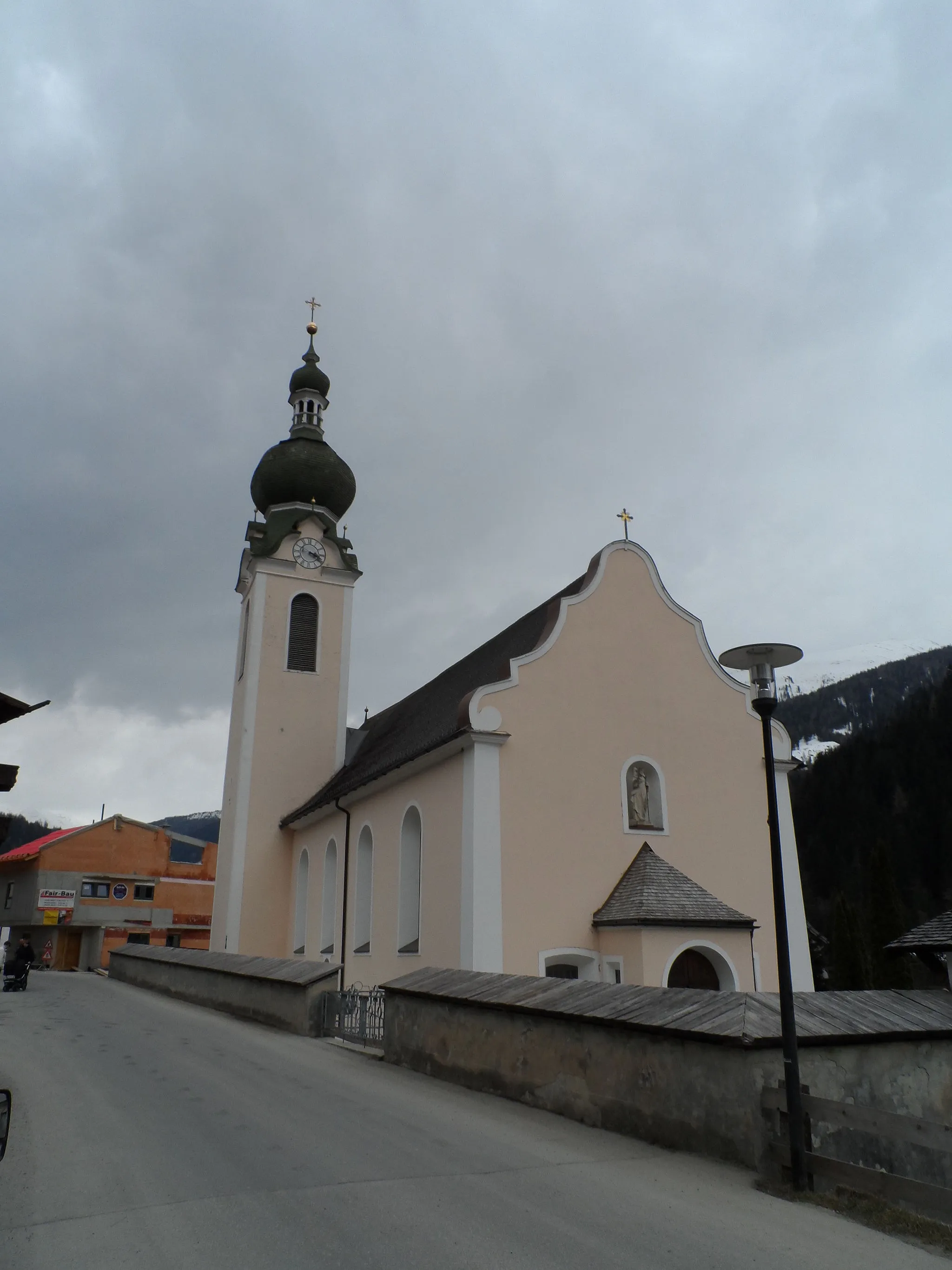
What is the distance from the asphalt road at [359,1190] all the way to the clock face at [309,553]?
69.2ft

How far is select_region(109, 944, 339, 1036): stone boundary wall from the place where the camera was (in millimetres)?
14891

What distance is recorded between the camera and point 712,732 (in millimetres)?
19516

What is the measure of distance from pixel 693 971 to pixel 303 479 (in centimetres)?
2054

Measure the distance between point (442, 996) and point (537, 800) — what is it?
6.62m

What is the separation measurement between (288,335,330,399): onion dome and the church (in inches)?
521

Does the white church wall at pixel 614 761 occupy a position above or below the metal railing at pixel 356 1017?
above

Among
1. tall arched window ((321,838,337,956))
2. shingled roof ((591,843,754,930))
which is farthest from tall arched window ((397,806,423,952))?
tall arched window ((321,838,337,956))

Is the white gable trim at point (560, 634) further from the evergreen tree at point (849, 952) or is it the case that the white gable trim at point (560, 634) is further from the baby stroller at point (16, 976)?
the evergreen tree at point (849, 952)

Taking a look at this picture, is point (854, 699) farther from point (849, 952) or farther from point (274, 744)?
point (274, 744)

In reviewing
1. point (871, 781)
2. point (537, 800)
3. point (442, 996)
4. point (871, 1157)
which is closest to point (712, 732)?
point (537, 800)

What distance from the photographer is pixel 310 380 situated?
111ft

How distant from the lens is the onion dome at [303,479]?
31.0 metres

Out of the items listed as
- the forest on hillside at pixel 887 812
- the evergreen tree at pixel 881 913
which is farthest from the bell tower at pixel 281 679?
the forest on hillside at pixel 887 812

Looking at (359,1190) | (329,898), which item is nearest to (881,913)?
(329,898)
